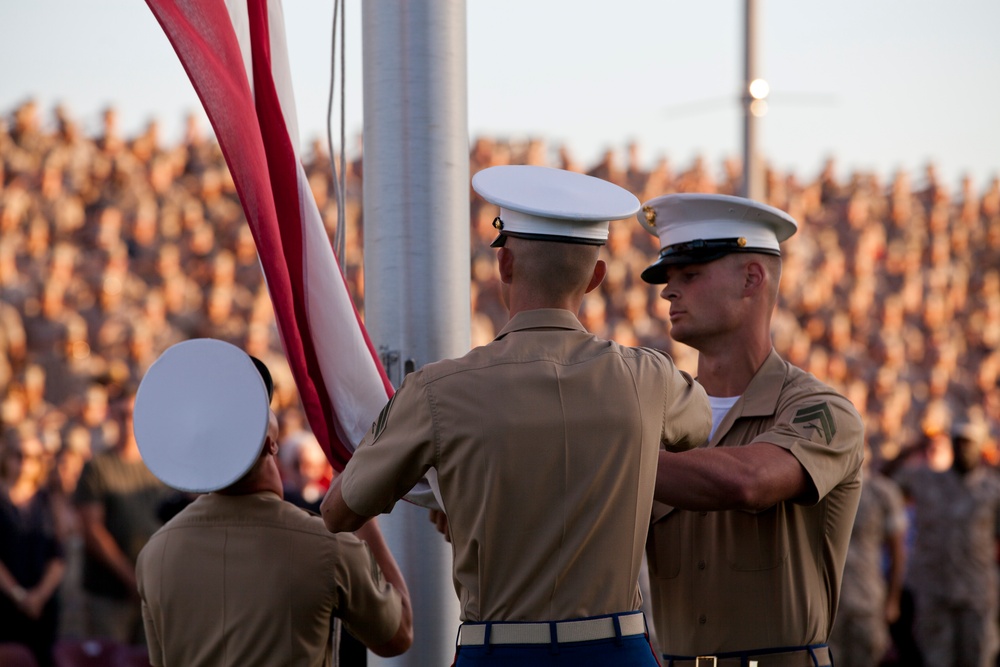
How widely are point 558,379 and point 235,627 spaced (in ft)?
3.12

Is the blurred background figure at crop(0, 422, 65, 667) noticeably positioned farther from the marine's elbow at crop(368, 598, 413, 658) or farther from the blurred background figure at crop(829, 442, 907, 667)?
the blurred background figure at crop(829, 442, 907, 667)

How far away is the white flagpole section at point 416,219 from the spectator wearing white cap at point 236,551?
20cm

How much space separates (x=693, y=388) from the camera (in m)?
2.53

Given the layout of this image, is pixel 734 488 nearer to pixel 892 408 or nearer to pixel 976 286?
pixel 892 408

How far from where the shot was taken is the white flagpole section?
3074mm

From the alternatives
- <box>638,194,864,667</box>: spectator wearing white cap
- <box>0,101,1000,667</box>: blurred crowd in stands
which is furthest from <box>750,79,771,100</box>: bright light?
<box>638,194,864,667</box>: spectator wearing white cap

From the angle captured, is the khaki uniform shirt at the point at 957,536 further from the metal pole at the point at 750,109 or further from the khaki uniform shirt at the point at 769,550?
the khaki uniform shirt at the point at 769,550

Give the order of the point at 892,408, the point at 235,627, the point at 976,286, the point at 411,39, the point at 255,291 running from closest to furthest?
the point at 235,627, the point at 411,39, the point at 255,291, the point at 892,408, the point at 976,286

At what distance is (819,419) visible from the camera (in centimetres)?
285

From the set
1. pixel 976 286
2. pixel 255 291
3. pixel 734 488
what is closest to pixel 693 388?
A: pixel 734 488

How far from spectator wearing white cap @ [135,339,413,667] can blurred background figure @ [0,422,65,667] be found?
407 cm

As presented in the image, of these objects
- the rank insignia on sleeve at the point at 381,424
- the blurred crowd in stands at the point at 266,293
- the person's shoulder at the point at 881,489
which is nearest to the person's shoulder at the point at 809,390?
the rank insignia on sleeve at the point at 381,424

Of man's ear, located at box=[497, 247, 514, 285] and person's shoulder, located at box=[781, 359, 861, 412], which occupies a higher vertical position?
man's ear, located at box=[497, 247, 514, 285]

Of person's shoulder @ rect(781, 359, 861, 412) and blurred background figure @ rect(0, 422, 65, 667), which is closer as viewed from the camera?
person's shoulder @ rect(781, 359, 861, 412)
